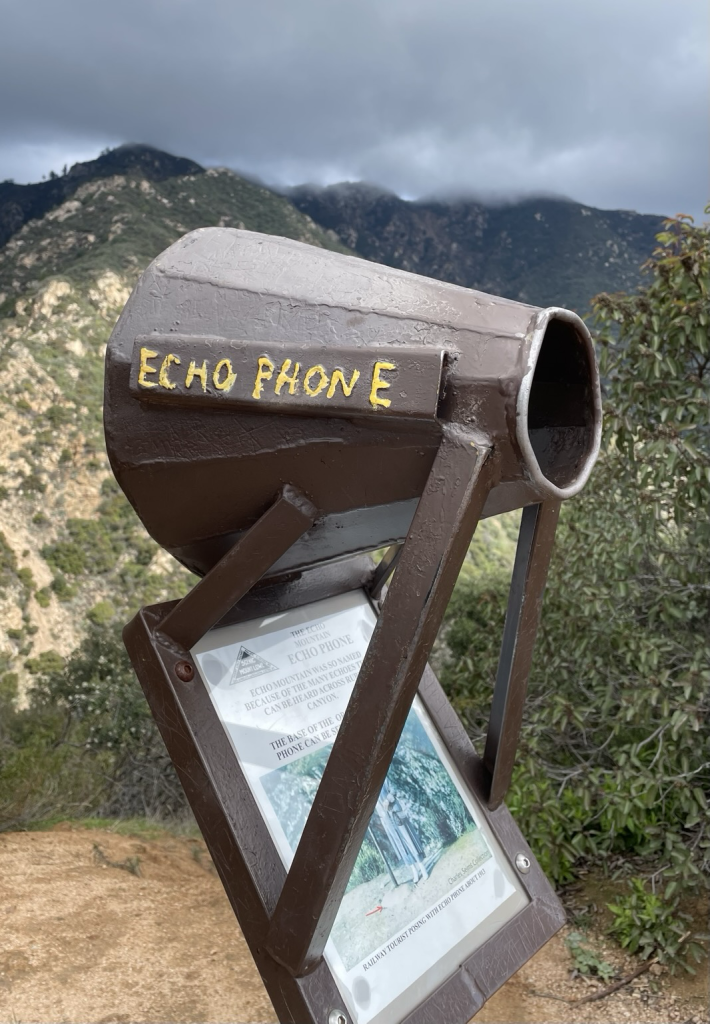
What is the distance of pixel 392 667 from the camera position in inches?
55.4

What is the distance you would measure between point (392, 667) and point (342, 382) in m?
0.55

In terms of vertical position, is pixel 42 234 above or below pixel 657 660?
above

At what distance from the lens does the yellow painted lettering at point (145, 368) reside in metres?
1.60

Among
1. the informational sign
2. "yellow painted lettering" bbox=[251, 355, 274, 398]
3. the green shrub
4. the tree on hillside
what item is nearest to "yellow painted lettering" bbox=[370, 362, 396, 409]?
"yellow painted lettering" bbox=[251, 355, 274, 398]

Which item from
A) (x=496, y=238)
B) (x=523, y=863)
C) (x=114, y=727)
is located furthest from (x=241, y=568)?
(x=496, y=238)

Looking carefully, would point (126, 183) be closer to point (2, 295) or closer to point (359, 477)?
point (2, 295)

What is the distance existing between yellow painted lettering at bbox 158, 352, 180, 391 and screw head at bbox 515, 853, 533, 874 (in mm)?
1564

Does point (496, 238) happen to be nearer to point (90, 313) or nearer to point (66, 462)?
point (90, 313)

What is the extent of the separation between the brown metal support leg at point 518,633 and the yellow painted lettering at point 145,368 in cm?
96

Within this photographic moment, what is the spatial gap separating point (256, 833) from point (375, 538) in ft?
2.74

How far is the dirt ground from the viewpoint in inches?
113

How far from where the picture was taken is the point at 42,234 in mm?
28844

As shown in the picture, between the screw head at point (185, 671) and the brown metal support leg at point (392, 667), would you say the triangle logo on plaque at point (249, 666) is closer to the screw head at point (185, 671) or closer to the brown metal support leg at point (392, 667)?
the screw head at point (185, 671)

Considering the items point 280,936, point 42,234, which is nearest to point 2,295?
point 42,234
